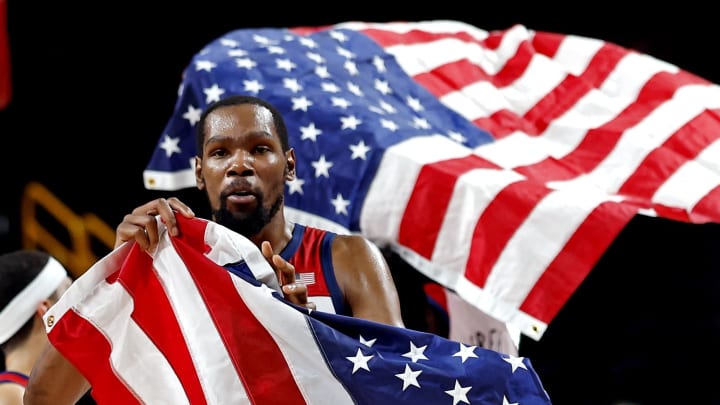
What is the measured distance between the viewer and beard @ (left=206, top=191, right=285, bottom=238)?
1999 mm

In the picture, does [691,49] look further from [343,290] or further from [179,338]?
[179,338]

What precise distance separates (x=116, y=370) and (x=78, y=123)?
13.3ft

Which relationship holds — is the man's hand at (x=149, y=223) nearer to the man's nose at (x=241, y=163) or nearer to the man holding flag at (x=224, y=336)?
the man holding flag at (x=224, y=336)

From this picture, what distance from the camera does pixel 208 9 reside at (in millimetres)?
5641

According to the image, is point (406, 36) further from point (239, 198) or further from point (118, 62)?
point (118, 62)

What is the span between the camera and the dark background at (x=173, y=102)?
4969 millimetres

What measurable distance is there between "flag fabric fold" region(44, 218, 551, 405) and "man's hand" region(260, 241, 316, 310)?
0.03 m

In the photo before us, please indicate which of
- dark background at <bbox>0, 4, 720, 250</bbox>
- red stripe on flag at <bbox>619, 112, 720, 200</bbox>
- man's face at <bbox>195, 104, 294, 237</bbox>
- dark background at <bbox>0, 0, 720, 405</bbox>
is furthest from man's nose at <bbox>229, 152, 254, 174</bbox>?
dark background at <bbox>0, 4, 720, 250</bbox>

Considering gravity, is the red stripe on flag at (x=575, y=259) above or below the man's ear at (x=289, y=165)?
below

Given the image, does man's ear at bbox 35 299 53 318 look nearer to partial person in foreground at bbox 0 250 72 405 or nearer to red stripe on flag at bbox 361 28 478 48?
partial person in foreground at bbox 0 250 72 405

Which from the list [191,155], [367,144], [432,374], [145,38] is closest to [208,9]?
[145,38]

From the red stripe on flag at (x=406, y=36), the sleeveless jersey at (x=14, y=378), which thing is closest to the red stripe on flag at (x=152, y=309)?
the sleeveless jersey at (x=14, y=378)

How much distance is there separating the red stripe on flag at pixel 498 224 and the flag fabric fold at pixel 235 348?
2.88 ft

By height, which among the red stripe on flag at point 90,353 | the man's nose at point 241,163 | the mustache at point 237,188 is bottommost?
the red stripe on flag at point 90,353
